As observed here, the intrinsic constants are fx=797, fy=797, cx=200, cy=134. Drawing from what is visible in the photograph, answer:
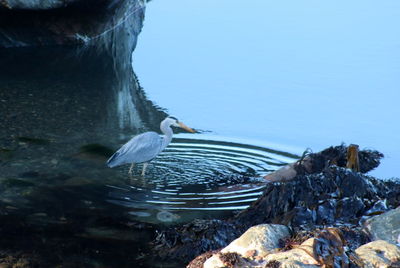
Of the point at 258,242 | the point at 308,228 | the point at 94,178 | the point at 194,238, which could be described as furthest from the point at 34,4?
the point at 258,242

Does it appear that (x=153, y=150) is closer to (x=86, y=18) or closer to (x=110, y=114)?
(x=110, y=114)

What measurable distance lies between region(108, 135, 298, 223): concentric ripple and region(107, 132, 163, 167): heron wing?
25cm

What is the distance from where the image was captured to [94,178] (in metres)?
10.7

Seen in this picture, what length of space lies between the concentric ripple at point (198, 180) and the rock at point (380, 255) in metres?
3.00

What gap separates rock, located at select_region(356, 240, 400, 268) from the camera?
258 inches

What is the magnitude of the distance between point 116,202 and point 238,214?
1615 mm

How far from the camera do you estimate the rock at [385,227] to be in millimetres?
7832

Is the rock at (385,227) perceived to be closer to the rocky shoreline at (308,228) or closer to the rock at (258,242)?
the rocky shoreline at (308,228)

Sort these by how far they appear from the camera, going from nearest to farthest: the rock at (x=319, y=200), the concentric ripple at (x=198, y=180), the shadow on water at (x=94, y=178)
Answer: the shadow on water at (x=94, y=178)
the rock at (x=319, y=200)
the concentric ripple at (x=198, y=180)

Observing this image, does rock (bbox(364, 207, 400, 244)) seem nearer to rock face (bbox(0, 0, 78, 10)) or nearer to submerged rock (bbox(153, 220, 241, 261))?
submerged rock (bbox(153, 220, 241, 261))

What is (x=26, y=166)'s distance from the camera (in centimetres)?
1091

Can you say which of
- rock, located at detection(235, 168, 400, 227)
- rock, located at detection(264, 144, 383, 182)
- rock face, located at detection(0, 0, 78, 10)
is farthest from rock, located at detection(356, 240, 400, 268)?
rock face, located at detection(0, 0, 78, 10)

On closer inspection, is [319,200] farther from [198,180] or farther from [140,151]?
[140,151]

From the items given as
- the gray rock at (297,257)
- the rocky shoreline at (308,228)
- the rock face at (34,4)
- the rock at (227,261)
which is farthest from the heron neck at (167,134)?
the rock face at (34,4)
